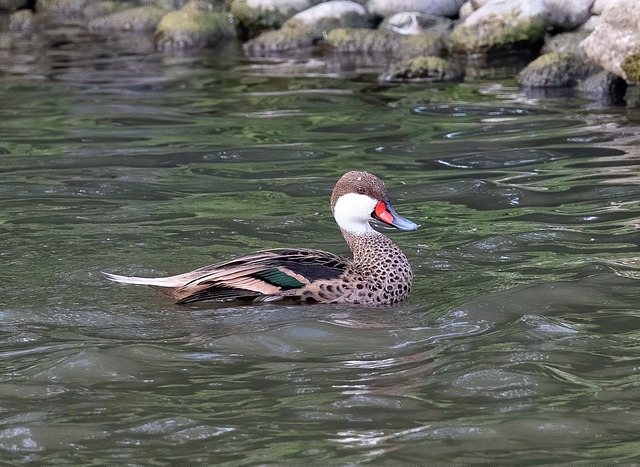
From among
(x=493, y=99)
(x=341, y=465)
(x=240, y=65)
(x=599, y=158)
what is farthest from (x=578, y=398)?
(x=240, y=65)

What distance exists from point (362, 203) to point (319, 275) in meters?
0.64

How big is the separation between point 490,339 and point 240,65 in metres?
12.3

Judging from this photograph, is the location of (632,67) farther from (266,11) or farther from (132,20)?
(132,20)

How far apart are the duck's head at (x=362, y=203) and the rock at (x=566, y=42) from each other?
30.4 feet

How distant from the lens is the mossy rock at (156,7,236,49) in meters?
20.3

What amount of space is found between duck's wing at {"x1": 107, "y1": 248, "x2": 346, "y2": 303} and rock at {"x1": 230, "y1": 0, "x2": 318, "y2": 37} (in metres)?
14.0

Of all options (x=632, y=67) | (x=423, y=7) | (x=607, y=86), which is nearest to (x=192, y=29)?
(x=423, y=7)

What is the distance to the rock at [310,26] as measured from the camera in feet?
63.3

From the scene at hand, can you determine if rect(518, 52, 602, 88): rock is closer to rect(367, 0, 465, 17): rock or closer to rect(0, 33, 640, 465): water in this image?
rect(0, 33, 640, 465): water

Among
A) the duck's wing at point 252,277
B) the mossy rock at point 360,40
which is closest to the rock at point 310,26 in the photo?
the mossy rock at point 360,40

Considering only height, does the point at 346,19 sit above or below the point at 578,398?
above

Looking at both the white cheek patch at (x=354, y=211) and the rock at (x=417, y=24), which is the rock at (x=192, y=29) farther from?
the white cheek patch at (x=354, y=211)

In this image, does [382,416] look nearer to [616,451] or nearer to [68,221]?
[616,451]

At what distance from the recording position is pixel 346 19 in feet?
64.2
